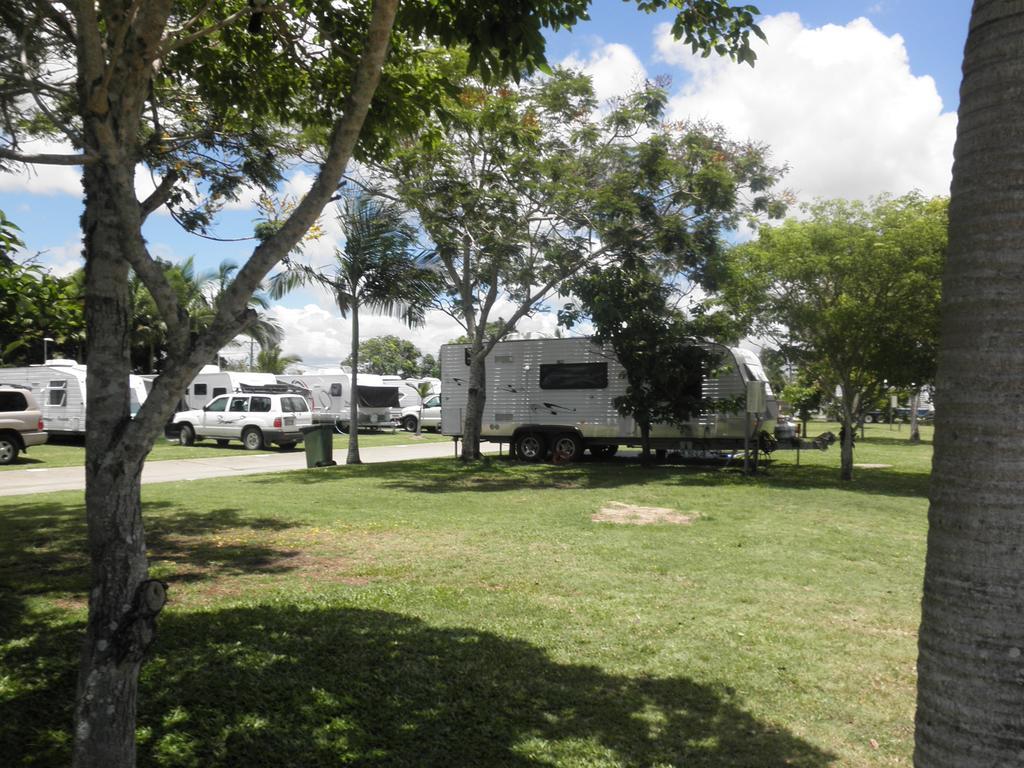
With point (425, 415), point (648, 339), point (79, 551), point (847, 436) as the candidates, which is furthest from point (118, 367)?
point (425, 415)

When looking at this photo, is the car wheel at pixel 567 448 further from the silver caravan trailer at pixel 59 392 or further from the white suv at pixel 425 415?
the white suv at pixel 425 415

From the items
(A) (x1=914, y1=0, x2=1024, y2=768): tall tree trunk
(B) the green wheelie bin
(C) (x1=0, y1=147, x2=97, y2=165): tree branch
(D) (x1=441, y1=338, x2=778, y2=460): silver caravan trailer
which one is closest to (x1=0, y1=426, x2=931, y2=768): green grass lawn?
(A) (x1=914, y1=0, x2=1024, y2=768): tall tree trunk

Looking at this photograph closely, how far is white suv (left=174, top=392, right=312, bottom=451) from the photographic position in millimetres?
24109

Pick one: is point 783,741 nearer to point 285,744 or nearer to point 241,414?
point 285,744

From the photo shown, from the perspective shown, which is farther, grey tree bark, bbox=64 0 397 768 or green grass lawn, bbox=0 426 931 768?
green grass lawn, bbox=0 426 931 768

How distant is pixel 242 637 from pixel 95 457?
249cm

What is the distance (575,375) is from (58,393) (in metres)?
15.8

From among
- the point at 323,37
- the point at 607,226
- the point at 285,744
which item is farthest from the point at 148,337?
the point at 285,744

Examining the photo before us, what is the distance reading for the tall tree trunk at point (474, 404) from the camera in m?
19.6

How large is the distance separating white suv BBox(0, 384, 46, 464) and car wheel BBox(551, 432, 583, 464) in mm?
12317

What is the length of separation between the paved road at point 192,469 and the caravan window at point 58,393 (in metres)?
6.50

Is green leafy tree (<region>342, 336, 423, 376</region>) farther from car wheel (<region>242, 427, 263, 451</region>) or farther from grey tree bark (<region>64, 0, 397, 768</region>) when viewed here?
grey tree bark (<region>64, 0, 397, 768</region>)

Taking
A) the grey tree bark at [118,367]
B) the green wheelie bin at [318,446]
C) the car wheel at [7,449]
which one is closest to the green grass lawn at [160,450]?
the car wheel at [7,449]

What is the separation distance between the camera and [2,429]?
1856 cm
